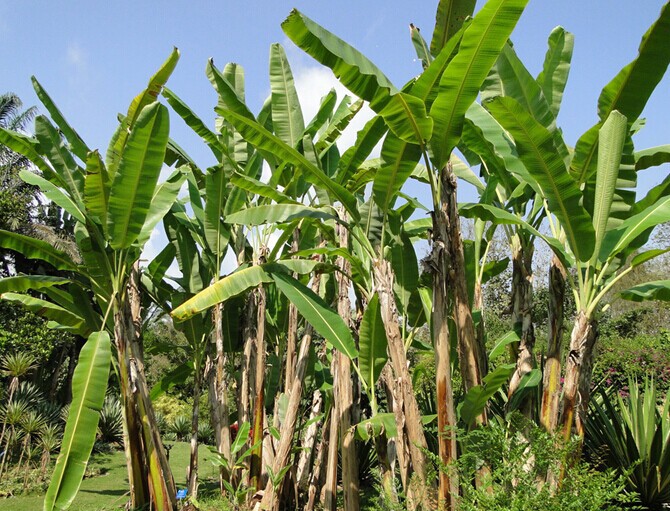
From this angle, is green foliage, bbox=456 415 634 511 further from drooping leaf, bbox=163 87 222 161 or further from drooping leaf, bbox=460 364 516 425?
drooping leaf, bbox=163 87 222 161

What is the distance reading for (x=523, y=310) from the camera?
13.8 ft

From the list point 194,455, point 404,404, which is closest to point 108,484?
point 194,455

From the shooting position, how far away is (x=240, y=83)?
636 cm

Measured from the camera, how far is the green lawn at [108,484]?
701 cm

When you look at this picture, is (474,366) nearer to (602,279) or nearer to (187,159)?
(602,279)

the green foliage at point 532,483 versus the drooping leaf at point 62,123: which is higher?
the drooping leaf at point 62,123

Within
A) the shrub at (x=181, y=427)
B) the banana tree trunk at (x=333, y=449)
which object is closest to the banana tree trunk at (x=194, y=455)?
the banana tree trunk at (x=333, y=449)

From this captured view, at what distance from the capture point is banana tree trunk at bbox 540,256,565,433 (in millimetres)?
3482

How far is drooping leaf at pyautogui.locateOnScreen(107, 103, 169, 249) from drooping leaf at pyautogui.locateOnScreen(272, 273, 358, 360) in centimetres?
128

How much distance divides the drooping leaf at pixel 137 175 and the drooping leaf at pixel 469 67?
6.38 ft

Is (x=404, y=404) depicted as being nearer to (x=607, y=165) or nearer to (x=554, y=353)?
(x=554, y=353)

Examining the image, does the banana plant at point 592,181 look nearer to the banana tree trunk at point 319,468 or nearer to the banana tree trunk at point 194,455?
the banana tree trunk at point 319,468

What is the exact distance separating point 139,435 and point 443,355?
105 inches

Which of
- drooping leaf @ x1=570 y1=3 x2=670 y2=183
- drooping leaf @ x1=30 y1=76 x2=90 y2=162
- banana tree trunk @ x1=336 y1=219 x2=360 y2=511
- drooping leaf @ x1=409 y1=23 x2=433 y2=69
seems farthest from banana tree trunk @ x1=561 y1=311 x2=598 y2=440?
drooping leaf @ x1=30 y1=76 x2=90 y2=162
